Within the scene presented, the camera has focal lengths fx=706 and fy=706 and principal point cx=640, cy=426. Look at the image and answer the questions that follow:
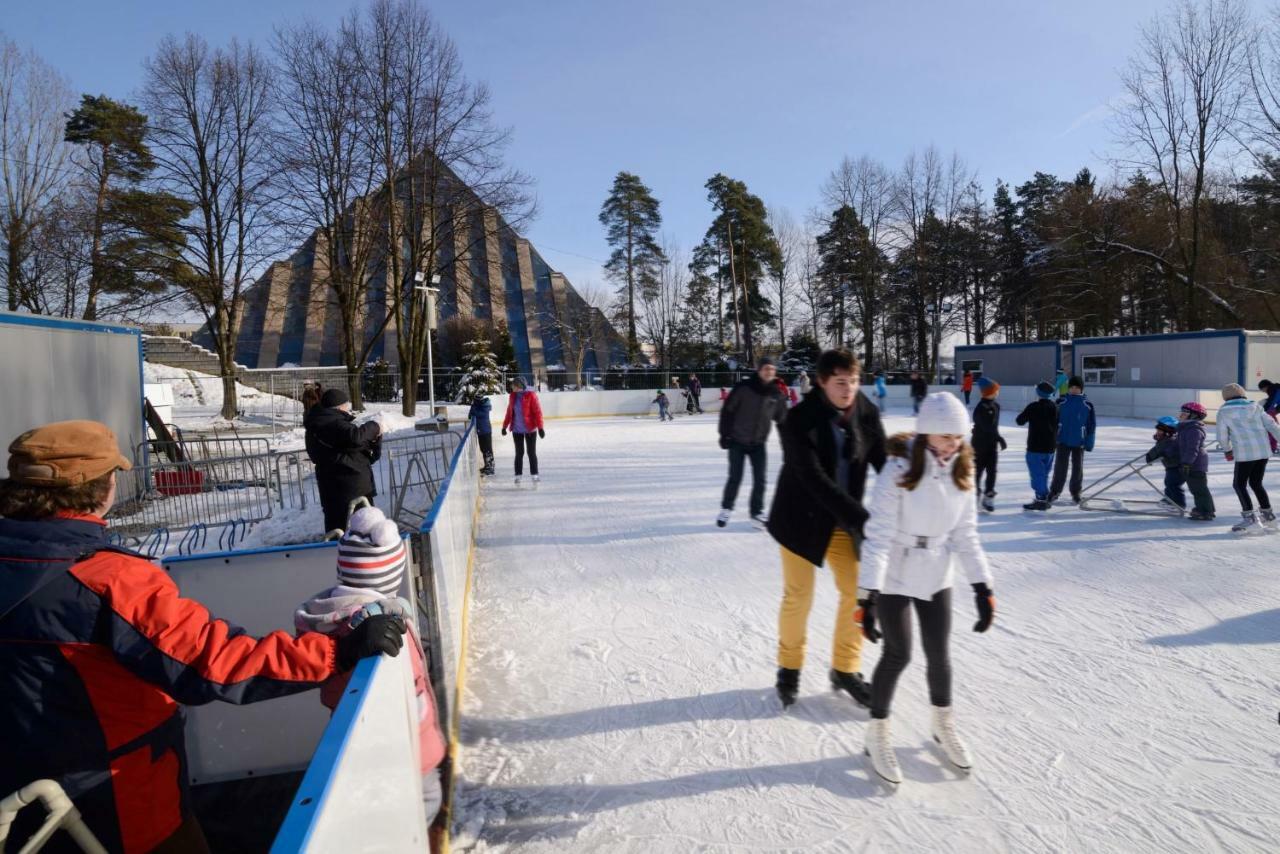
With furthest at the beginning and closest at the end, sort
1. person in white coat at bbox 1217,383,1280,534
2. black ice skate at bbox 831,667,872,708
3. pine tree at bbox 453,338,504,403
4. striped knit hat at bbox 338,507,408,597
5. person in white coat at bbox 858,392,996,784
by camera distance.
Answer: pine tree at bbox 453,338,504,403, person in white coat at bbox 1217,383,1280,534, black ice skate at bbox 831,667,872,708, person in white coat at bbox 858,392,996,784, striped knit hat at bbox 338,507,408,597

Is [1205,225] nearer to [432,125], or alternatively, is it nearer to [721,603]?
[432,125]

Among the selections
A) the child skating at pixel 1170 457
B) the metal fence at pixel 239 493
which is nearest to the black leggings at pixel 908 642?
the child skating at pixel 1170 457

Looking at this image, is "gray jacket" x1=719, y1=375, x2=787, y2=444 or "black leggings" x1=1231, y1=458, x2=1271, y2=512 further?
"gray jacket" x1=719, y1=375, x2=787, y2=444

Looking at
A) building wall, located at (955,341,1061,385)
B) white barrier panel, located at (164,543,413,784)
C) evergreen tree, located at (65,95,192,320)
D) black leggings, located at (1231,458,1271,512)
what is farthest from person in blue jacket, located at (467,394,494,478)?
building wall, located at (955,341,1061,385)

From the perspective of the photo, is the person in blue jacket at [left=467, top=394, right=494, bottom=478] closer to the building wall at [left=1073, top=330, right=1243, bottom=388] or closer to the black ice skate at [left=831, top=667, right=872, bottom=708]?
the black ice skate at [left=831, top=667, right=872, bottom=708]

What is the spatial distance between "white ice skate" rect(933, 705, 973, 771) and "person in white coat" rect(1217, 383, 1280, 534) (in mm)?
5676

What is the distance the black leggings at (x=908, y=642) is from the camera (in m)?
2.92

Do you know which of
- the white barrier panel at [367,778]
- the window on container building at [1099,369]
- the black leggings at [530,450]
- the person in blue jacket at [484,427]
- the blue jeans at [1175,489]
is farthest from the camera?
the window on container building at [1099,369]

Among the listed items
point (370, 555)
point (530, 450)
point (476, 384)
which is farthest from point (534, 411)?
point (476, 384)

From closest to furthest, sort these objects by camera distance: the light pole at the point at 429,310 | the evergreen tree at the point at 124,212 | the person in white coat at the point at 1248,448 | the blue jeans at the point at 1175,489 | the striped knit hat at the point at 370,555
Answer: the striped knit hat at the point at 370,555 < the person in white coat at the point at 1248,448 < the blue jeans at the point at 1175,489 < the light pole at the point at 429,310 < the evergreen tree at the point at 124,212

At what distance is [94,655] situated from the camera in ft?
5.17

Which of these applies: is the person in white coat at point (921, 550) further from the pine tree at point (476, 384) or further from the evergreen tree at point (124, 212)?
the pine tree at point (476, 384)

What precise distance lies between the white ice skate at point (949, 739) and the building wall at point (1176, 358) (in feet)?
78.5

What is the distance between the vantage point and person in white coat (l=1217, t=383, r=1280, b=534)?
265 inches
